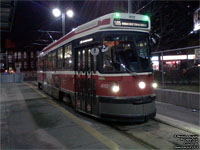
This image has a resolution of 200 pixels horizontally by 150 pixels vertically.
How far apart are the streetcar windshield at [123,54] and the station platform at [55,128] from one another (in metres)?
1.92

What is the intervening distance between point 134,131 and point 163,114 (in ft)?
7.25

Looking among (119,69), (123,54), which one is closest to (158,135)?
(119,69)

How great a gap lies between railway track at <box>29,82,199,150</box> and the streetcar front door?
89cm

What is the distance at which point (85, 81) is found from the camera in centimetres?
690

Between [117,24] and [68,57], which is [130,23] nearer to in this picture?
[117,24]

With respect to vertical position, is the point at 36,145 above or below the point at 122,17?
below

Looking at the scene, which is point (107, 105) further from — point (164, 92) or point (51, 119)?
point (164, 92)

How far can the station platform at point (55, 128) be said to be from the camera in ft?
16.0

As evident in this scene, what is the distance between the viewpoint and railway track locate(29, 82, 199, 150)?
4730 millimetres

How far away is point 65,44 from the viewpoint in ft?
29.0

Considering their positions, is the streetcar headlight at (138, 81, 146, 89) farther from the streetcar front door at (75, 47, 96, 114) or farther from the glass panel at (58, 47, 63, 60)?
the glass panel at (58, 47, 63, 60)

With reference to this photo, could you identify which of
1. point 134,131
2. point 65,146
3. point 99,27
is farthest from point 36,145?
point 99,27

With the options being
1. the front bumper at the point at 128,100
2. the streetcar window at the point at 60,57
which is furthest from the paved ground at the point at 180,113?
the streetcar window at the point at 60,57

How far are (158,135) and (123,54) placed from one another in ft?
7.97
